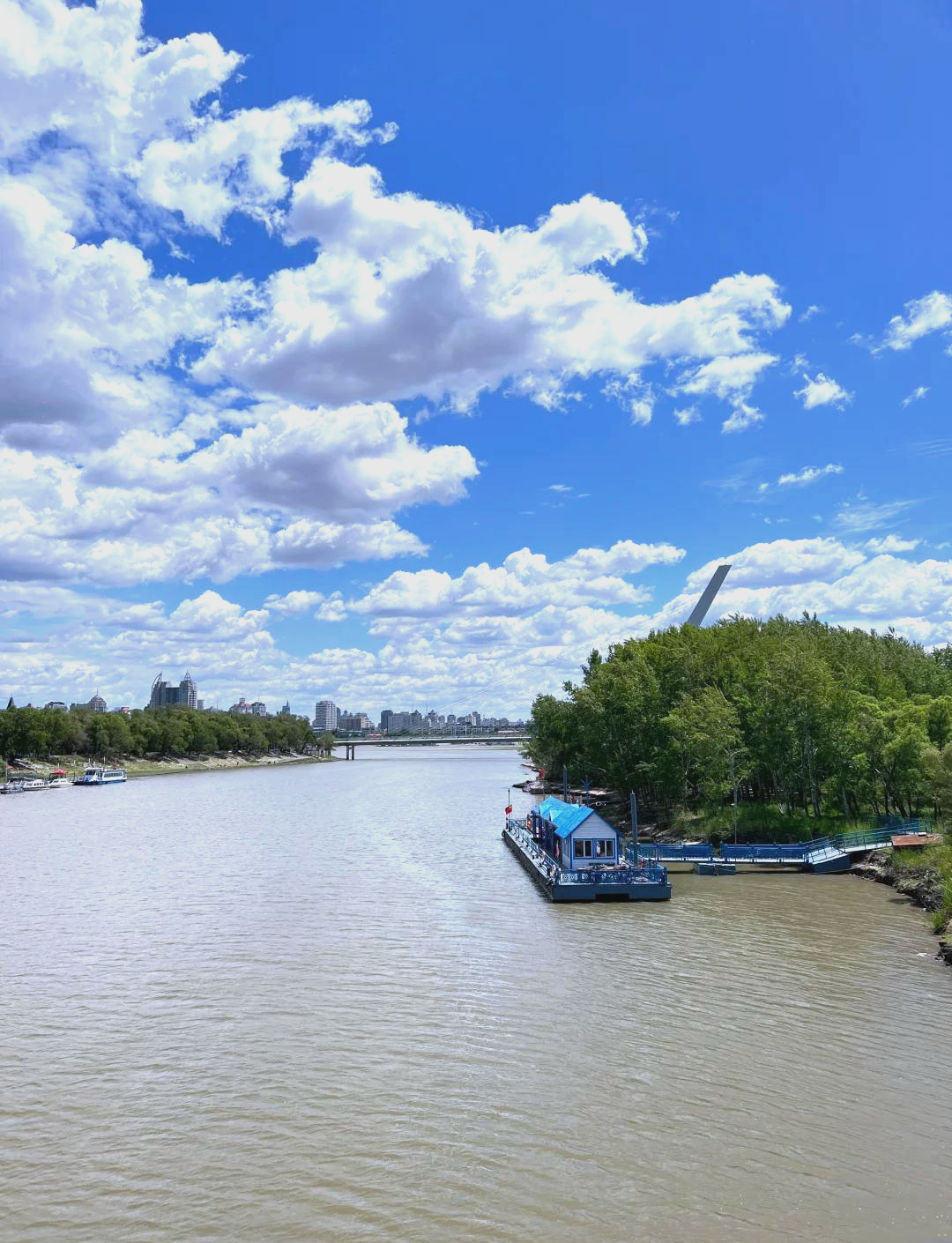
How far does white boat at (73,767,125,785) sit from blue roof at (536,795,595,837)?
11590 cm

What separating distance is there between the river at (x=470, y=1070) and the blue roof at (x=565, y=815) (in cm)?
568

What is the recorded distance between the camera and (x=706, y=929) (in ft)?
129

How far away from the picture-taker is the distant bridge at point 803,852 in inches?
2149

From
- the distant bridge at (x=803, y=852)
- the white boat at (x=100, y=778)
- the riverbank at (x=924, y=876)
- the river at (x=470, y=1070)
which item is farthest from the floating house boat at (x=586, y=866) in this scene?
the white boat at (x=100, y=778)

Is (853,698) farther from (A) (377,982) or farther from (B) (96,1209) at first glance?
(B) (96,1209)

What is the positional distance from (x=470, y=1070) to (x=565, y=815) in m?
31.8

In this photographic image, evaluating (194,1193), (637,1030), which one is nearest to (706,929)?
(637,1030)

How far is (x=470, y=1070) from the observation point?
73.8 ft

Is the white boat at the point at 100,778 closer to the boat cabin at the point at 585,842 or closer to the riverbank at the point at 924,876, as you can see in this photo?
the boat cabin at the point at 585,842

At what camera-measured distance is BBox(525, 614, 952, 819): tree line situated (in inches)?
2346

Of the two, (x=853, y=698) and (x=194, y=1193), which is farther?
(x=853, y=698)

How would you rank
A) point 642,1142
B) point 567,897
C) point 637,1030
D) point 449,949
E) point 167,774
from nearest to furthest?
point 642,1142 < point 637,1030 < point 449,949 < point 567,897 < point 167,774

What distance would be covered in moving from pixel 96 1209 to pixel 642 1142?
10.6m

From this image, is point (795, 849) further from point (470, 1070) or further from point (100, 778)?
point (100, 778)
